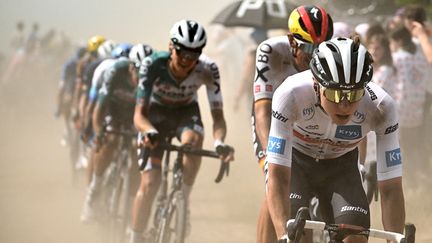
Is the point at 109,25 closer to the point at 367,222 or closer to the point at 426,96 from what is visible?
the point at 426,96

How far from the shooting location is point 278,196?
5.01m

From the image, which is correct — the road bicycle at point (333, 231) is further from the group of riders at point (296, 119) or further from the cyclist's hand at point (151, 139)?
the cyclist's hand at point (151, 139)

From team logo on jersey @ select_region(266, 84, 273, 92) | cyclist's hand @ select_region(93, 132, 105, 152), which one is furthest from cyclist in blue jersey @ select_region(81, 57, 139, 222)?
team logo on jersey @ select_region(266, 84, 273, 92)

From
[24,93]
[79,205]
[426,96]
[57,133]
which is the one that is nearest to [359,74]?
[426,96]

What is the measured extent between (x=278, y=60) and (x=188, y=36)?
1334 millimetres

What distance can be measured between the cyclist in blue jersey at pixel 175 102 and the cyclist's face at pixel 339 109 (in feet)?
9.40

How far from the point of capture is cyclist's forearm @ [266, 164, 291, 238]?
4906 millimetres

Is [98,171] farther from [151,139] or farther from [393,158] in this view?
[393,158]

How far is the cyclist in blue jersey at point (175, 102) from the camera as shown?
26.5 feet

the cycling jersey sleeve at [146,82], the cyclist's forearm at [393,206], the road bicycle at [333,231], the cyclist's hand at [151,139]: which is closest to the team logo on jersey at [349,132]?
the cyclist's forearm at [393,206]

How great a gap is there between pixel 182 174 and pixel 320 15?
7.32 feet

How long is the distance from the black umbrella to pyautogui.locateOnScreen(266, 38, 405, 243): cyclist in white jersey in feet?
34.3

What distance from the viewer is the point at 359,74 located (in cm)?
478

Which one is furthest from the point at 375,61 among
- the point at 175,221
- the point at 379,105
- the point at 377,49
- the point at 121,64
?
the point at 379,105
